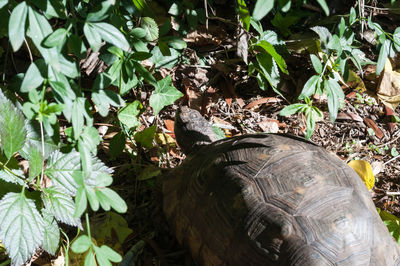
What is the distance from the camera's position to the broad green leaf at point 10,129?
146cm

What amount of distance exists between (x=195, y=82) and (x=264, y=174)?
4.32ft

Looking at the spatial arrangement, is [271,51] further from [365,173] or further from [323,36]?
[365,173]

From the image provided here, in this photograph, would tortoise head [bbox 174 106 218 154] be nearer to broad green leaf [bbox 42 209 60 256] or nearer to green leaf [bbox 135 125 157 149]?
green leaf [bbox 135 125 157 149]

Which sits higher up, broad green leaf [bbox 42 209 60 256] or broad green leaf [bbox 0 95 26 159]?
broad green leaf [bbox 0 95 26 159]

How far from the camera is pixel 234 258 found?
1830mm

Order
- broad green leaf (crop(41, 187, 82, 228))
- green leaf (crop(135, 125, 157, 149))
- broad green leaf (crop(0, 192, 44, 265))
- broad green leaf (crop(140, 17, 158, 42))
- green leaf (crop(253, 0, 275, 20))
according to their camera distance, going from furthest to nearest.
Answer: green leaf (crop(135, 125, 157, 149)) → broad green leaf (crop(140, 17, 158, 42)) → broad green leaf (crop(41, 187, 82, 228)) → broad green leaf (crop(0, 192, 44, 265)) → green leaf (crop(253, 0, 275, 20))

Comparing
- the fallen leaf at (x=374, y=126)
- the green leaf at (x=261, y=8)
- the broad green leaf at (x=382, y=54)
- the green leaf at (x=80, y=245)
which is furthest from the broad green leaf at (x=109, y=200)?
the fallen leaf at (x=374, y=126)

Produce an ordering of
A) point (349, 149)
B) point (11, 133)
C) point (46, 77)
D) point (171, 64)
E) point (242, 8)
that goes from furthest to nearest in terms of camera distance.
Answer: point (349, 149) < point (171, 64) < point (242, 8) < point (11, 133) < point (46, 77)

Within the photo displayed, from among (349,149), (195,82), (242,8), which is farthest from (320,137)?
(242,8)

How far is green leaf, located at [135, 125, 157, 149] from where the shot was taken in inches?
96.7

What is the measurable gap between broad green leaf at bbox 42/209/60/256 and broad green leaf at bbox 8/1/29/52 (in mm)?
742

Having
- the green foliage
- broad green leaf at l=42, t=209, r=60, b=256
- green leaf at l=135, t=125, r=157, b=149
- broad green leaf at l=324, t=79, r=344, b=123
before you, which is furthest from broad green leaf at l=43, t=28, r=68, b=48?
green leaf at l=135, t=125, r=157, b=149

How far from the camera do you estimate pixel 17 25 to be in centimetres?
112

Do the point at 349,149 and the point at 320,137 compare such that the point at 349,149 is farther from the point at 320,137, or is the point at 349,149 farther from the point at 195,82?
the point at 195,82
